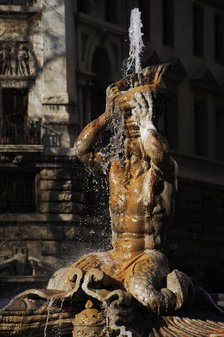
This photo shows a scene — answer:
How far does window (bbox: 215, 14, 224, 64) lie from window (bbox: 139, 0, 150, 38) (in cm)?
493

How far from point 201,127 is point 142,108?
43.7 m

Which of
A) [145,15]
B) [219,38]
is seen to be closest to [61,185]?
[145,15]

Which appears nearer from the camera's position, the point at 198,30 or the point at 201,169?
the point at 201,169

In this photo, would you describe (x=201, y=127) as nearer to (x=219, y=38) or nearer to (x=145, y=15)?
(x=219, y=38)

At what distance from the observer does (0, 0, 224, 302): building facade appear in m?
47.4

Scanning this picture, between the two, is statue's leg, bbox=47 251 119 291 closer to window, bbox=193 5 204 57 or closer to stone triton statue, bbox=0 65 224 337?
stone triton statue, bbox=0 65 224 337

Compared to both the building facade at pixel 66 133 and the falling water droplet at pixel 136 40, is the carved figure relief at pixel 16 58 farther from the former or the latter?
the falling water droplet at pixel 136 40

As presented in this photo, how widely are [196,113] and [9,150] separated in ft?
41.6

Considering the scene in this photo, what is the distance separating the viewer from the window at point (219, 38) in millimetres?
61000

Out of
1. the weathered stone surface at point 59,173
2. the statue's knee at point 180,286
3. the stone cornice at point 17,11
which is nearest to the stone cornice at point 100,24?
the stone cornice at point 17,11

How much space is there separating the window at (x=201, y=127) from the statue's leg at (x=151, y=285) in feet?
142

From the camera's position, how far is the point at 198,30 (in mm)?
59656

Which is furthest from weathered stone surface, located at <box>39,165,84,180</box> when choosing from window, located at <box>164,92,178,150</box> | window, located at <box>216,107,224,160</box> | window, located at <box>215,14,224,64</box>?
window, located at <box>215,14,224,64</box>

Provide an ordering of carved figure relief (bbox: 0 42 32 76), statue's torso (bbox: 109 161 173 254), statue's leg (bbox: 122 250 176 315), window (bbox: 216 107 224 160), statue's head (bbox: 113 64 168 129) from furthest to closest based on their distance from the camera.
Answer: window (bbox: 216 107 224 160)
carved figure relief (bbox: 0 42 32 76)
statue's head (bbox: 113 64 168 129)
statue's torso (bbox: 109 161 173 254)
statue's leg (bbox: 122 250 176 315)
